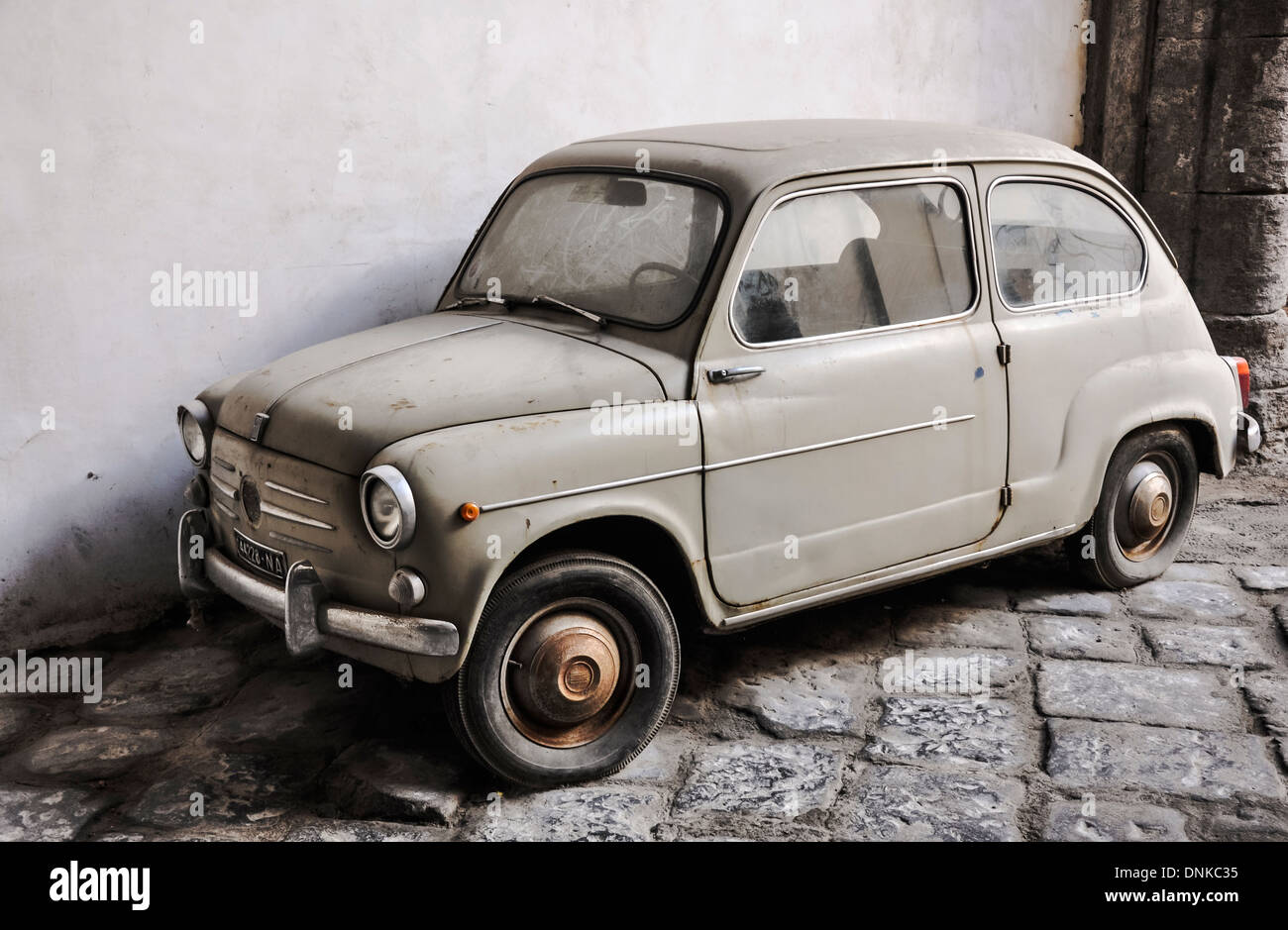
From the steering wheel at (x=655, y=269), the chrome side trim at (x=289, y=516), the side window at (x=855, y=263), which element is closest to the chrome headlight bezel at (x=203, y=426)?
the chrome side trim at (x=289, y=516)

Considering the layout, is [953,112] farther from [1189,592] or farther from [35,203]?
[35,203]

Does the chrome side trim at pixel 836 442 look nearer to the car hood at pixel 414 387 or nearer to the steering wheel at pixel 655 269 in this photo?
the car hood at pixel 414 387

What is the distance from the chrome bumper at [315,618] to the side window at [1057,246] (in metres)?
2.38

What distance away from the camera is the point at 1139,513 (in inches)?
198

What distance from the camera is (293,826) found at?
353 cm

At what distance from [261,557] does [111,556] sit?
1412mm

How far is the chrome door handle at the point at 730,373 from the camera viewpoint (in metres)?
3.79

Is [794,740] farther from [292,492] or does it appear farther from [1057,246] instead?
[1057,246]

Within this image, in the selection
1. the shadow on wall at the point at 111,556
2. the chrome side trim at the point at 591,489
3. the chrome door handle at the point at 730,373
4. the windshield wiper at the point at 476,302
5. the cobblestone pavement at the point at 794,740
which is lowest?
the cobblestone pavement at the point at 794,740

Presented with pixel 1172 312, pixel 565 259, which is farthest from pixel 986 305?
pixel 565 259

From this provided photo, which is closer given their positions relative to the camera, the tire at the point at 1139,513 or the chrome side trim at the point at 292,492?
the chrome side trim at the point at 292,492

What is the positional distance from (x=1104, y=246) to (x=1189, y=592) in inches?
57.2

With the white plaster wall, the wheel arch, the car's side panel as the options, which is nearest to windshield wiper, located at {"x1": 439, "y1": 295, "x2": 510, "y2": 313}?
the white plaster wall

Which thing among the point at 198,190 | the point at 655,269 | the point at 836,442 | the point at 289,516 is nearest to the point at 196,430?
the point at 289,516
